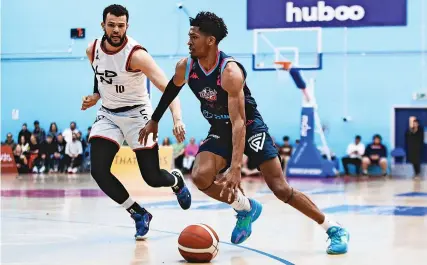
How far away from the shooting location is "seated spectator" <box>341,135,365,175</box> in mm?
22219

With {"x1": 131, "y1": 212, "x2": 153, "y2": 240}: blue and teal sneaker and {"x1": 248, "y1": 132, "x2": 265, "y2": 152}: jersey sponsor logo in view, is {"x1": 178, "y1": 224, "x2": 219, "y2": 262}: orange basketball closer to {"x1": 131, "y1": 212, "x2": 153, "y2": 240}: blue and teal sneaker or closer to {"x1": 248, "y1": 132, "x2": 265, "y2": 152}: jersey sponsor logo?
{"x1": 248, "y1": 132, "x2": 265, "y2": 152}: jersey sponsor logo

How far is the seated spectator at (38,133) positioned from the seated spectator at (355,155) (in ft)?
32.8

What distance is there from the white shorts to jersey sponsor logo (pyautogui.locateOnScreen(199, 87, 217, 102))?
1174 millimetres

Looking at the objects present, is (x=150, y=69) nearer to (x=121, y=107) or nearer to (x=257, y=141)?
(x=121, y=107)

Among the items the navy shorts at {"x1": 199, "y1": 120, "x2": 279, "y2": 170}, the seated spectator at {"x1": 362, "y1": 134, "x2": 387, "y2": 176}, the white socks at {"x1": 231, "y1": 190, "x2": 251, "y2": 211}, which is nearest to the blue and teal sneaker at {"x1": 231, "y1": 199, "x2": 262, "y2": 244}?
the white socks at {"x1": 231, "y1": 190, "x2": 251, "y2": 211}

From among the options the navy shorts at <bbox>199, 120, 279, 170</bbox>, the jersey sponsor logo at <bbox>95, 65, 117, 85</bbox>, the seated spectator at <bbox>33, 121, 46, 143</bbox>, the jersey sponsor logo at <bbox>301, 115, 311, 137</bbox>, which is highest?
the jersey sponsor logo at <bbox>95, 65, 117, 85</bbox>

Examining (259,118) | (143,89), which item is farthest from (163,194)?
(259,118)

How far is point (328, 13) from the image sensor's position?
2119cm

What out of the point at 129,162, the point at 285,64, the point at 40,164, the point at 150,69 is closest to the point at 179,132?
the point at 150,69

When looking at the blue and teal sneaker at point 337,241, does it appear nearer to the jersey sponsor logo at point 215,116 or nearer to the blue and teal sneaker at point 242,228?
the blue and teal sneaker at point 242,228

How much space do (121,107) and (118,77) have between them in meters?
0.32

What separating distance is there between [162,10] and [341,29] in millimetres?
6134

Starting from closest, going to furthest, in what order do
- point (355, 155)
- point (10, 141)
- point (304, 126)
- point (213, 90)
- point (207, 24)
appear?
point (207, 24)
point (213, 90)
point (304, 126)
point (355, 155)
point (10, 141)

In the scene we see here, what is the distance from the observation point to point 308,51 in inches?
922
